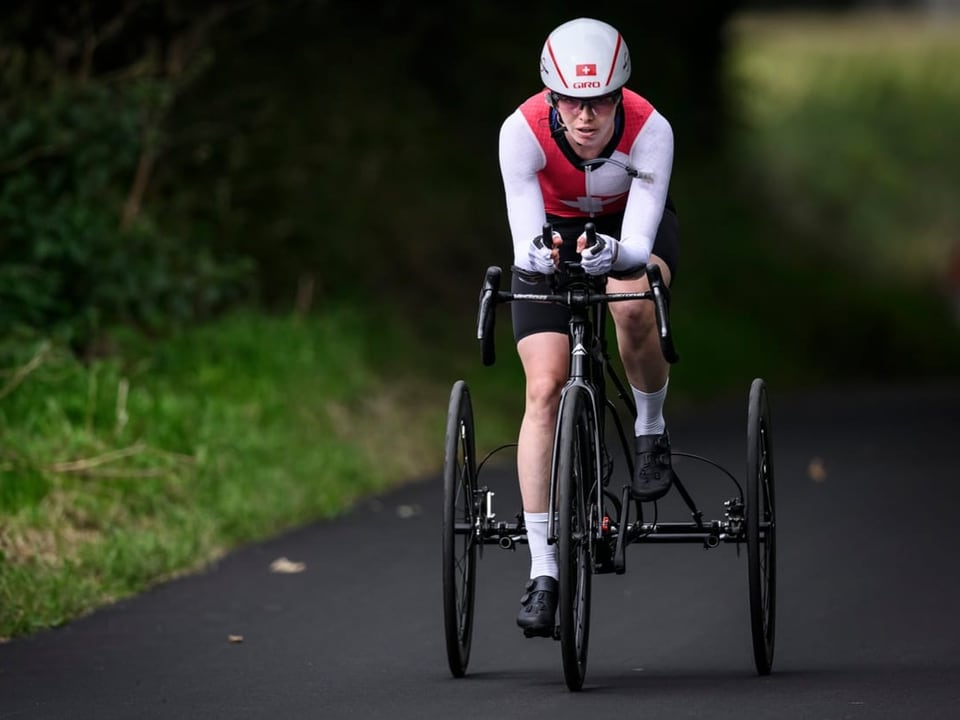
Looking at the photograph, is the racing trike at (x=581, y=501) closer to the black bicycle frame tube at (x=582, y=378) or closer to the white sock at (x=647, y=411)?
the black bicycle frame tube at (x=582, y=378)

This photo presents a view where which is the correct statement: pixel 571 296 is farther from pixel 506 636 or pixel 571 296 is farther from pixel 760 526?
pixel 506 636

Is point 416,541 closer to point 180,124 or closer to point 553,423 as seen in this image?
point 553,423

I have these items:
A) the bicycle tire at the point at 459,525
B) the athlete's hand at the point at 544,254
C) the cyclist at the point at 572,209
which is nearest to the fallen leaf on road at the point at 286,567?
the bicycle tire at the point at 459,525

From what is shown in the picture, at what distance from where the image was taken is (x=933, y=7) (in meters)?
66.8

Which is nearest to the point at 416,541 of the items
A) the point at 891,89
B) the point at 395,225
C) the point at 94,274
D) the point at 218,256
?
the point at 94,274

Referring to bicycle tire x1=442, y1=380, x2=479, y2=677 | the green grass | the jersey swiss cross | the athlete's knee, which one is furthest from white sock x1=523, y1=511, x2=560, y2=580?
the green grass

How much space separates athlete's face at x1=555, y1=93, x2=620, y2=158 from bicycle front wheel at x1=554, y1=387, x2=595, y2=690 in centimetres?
85

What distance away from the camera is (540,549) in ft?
23.6

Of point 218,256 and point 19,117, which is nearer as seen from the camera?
point 19,117

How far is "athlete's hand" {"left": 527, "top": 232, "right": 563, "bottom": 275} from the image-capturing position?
7.00m

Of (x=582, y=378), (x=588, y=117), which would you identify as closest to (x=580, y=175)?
(x=588, y=117)

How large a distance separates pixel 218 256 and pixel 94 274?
2.82 metres

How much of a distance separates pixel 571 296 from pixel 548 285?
0.19 meters

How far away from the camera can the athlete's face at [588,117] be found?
7.05 m
